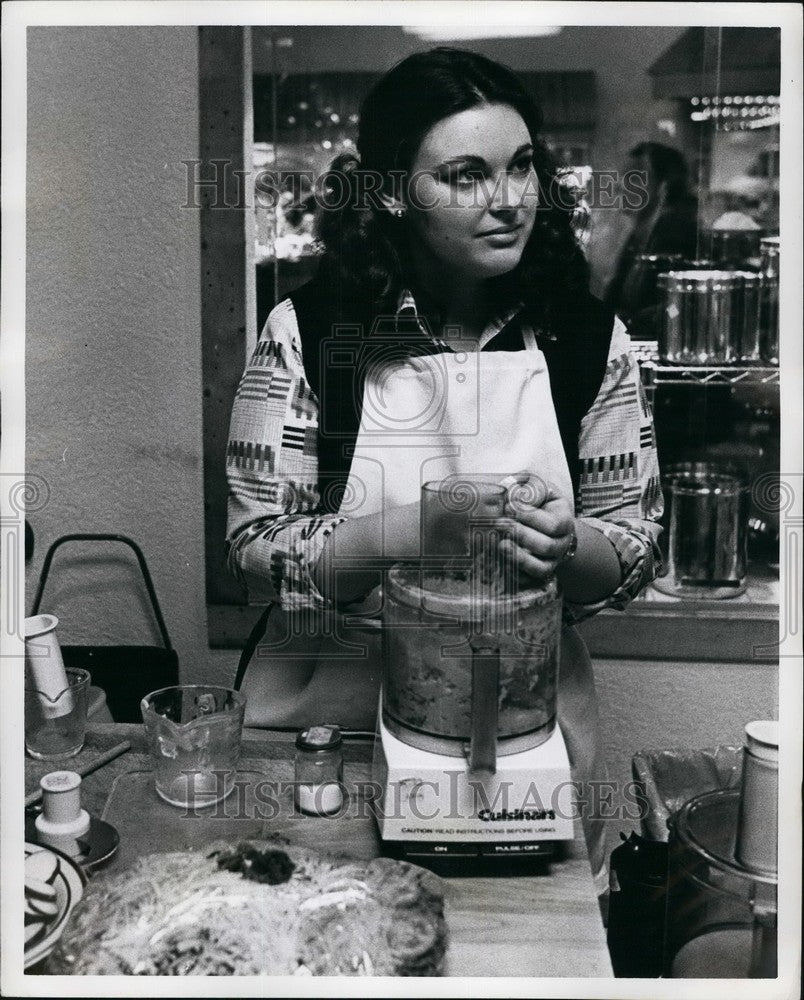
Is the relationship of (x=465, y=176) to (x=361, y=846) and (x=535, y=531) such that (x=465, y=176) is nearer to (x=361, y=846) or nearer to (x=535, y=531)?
(x=535, y=531)

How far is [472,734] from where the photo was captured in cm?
83

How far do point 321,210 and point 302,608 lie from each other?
0.41 m

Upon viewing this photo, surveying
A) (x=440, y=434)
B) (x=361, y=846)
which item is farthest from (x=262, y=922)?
(x=440, y=434)

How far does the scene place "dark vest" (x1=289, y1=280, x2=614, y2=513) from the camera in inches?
40.1

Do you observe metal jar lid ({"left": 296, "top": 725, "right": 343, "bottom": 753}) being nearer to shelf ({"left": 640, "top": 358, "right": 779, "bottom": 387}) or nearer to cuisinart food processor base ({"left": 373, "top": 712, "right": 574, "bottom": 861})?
cuisinart food processor base ({"left": 373, "top": 712, "right": 574, "bottom": 861})

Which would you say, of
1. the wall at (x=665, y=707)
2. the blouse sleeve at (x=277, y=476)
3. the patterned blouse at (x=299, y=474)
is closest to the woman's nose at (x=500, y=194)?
the patterned blouse at (x=299, y=474)

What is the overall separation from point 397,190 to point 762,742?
0.62 m

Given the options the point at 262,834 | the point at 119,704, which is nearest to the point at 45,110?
the point at 119,704

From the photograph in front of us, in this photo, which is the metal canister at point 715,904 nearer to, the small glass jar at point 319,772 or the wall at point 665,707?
the wall at point 665,707

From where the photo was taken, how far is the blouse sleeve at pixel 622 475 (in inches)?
40.9

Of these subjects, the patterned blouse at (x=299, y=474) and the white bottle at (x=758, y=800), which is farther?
the patterned blouse at (x=299, y=474)

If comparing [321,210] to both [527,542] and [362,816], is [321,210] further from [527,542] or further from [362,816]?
[362,816]

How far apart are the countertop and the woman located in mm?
132

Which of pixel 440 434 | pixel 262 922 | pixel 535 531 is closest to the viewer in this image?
pixel 262 922
